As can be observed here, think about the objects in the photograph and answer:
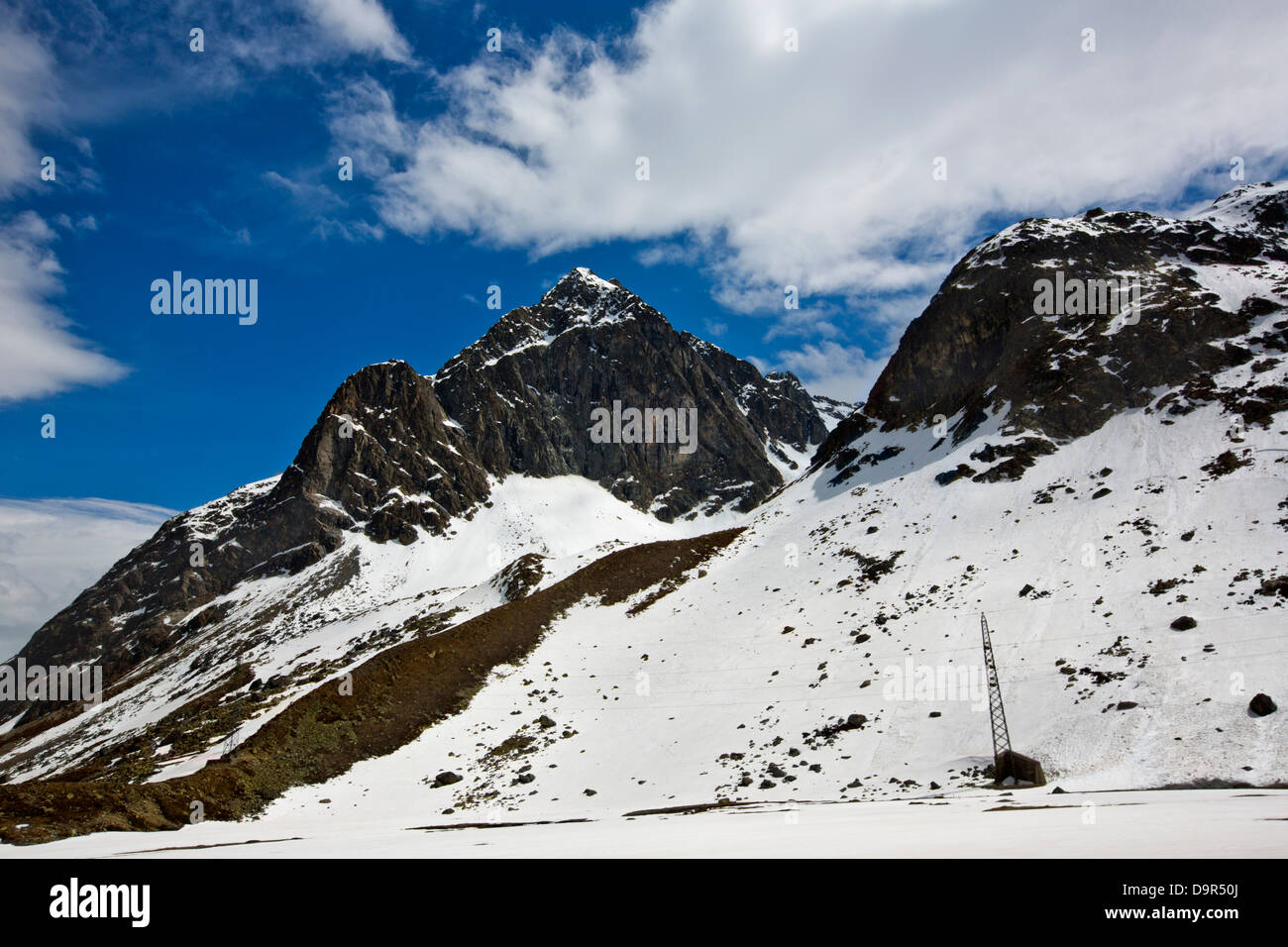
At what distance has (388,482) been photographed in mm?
143250

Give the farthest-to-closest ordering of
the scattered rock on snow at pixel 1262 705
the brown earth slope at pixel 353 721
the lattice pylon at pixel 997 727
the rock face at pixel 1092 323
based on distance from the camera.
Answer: the rock face at pixel 1092 323, the lattice pylon at pixel 997 727, the scattered rock on snow at pixel 1262 705, the brown earth slope at pixel 353 721

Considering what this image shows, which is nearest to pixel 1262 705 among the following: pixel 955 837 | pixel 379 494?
pixel 955 837

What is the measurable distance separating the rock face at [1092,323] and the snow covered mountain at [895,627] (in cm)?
40

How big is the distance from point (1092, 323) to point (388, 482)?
127068 millimetres

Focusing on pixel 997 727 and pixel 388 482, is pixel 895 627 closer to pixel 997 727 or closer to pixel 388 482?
pixel 997 727

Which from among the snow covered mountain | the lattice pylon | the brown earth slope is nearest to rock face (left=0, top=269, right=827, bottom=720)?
the snow covered mountain

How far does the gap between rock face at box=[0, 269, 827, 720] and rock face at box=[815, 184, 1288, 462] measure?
90676 millimetres

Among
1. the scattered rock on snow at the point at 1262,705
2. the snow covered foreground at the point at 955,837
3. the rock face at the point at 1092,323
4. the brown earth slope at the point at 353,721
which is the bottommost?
the brown earth slope at the point at 353,721

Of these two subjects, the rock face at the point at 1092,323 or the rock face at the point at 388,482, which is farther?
the rock face at the point at 388,482

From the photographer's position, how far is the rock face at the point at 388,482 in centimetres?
13050

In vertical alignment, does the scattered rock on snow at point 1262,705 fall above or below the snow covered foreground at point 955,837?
below

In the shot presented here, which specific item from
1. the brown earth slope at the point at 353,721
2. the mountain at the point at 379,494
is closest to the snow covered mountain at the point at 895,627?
the brown earth slope at the point at 353,721

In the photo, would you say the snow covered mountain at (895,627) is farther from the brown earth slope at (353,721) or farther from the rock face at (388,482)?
the rock face at (388,482)
